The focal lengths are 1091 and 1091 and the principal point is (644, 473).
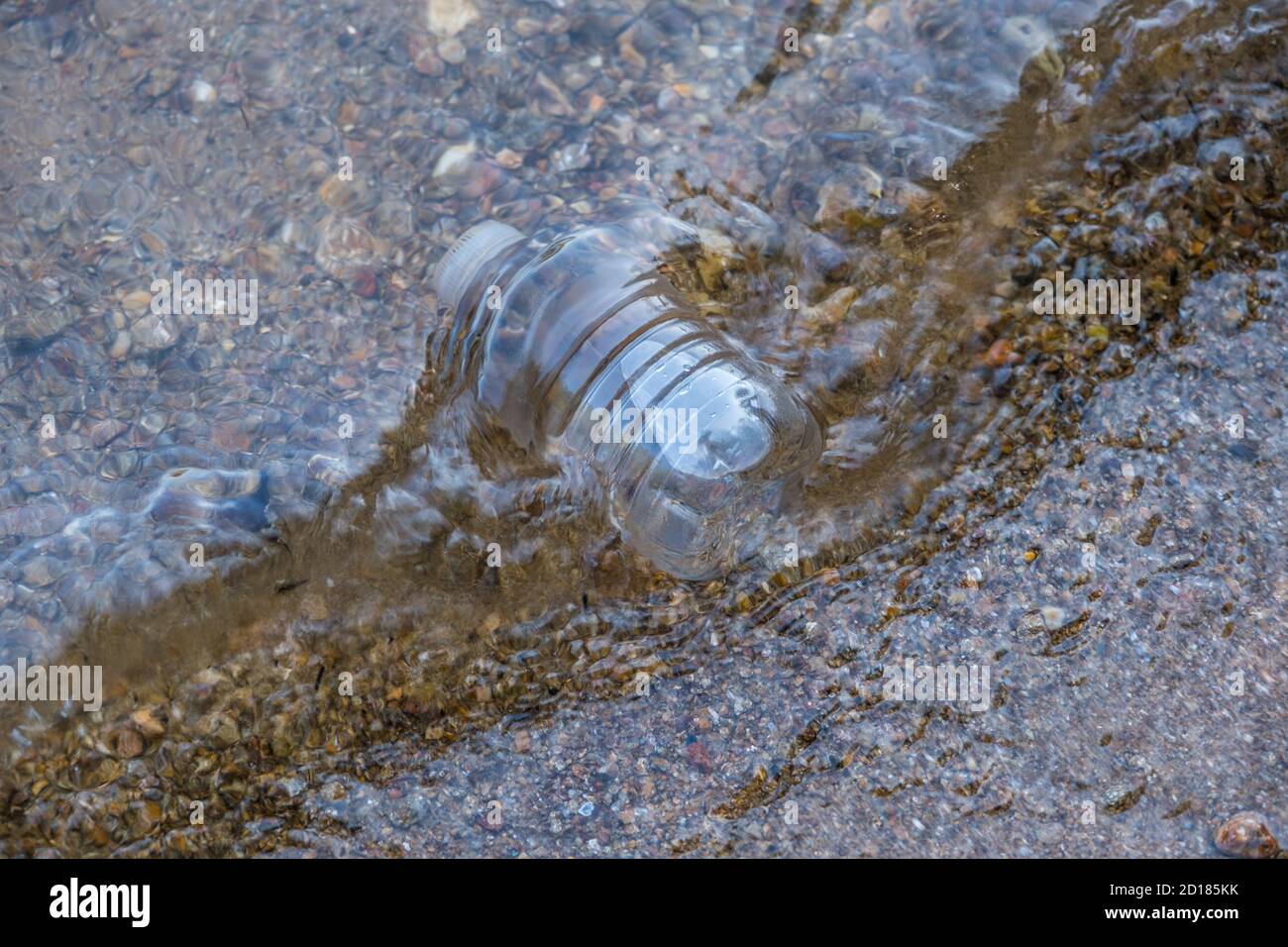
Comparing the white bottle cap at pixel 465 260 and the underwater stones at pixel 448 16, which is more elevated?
the underwater stones at pixel 448 16

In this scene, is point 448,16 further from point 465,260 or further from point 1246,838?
point 1246,838

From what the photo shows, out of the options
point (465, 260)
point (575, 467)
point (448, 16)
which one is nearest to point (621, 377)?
point (575, 467)

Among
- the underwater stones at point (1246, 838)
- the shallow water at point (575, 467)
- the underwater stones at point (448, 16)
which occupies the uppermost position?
the underwater stones at point (448, 16)

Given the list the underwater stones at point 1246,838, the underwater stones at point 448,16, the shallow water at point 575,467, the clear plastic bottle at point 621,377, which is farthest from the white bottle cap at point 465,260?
the underwater stones at point 1246,838

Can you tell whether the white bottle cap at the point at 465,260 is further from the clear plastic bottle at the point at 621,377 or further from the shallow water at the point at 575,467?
the shallow water at the point at 575,467

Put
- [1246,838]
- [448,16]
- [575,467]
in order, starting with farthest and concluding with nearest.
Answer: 1. [448,16]
2. [575,467]
3. [1246,838]

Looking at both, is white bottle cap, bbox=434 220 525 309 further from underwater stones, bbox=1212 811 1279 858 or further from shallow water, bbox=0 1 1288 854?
underwater stones, bbox=1212 811 1279 858

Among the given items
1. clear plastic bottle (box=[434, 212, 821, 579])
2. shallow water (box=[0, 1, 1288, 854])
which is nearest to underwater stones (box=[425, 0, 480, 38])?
shallow water (box=[0, 1, 1288, 854])

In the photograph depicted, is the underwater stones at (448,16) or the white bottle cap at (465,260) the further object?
the underwater stones at (448,16)
